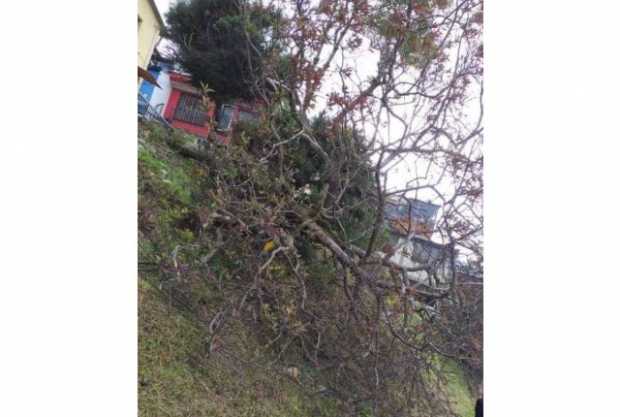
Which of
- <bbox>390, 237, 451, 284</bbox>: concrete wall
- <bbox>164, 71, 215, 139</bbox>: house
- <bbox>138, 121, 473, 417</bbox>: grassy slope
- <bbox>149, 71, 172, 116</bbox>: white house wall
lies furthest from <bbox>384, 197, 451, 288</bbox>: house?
<bbox>149, 71, 172, 116</bbox>: white house wall

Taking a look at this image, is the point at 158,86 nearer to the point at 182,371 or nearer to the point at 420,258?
the point at 182,371

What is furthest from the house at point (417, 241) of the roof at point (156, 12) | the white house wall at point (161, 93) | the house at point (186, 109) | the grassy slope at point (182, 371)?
the roof at point (156, 12)

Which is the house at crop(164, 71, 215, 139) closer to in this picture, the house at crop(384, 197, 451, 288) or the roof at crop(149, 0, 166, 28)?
the roof at crop(149, 0, 166, 28)

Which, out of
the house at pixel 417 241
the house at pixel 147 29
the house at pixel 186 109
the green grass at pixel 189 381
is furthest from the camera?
the house at pixel 417 241

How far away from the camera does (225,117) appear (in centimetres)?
120

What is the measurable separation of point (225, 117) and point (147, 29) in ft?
1.02

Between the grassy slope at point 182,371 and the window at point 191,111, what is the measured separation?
11 cm

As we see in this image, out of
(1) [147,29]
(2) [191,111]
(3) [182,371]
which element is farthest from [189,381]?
(1) [147,29]

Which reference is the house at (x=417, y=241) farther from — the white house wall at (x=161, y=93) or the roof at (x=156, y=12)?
the roof at (x=156, y=12)

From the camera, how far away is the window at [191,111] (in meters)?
1.15
